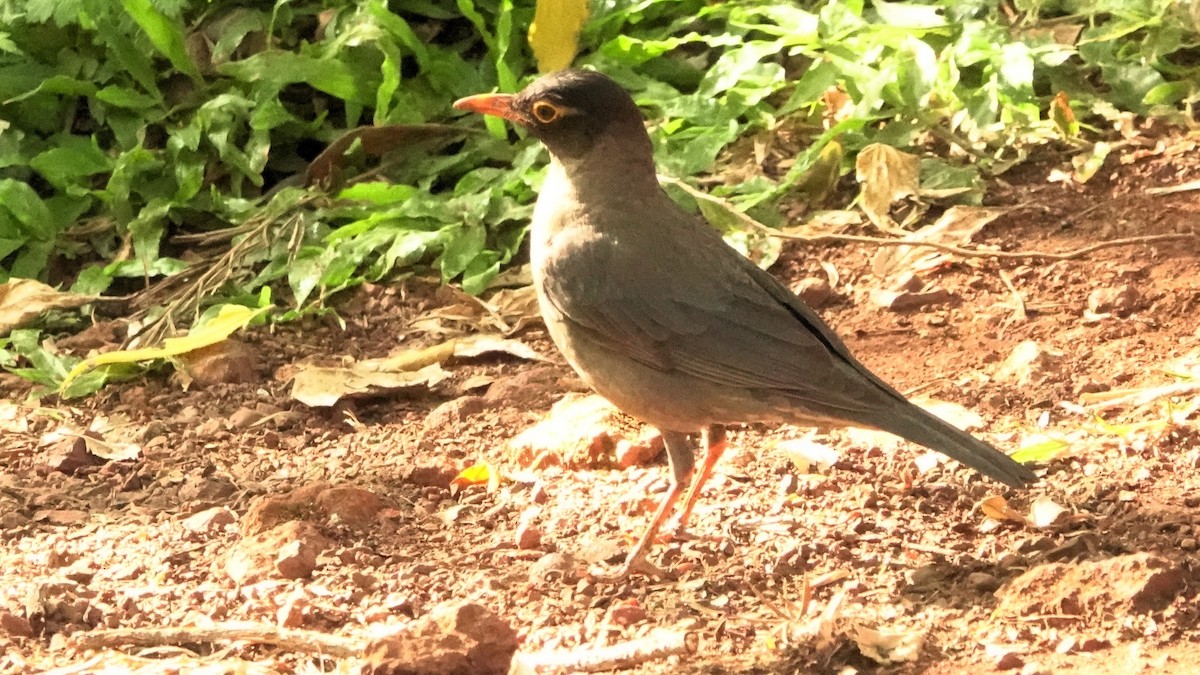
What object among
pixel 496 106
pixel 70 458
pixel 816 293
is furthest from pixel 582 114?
pixel 70 458

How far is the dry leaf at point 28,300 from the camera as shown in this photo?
6586mm

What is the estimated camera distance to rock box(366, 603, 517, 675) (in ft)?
11.4

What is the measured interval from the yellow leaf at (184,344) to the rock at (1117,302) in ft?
10.8

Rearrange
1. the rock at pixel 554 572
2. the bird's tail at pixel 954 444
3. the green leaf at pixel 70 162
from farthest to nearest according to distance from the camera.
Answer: the green leaf at pixel 70 162 → the rock at pixel 554 572 → the bird's tail at pixel 954 444

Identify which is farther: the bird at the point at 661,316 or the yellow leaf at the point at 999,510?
the bird at the point at 661,316

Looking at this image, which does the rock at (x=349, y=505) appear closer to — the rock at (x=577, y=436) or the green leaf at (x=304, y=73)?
the rock at (x=577, y=436)

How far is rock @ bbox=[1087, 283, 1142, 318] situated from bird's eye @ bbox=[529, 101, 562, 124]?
7.12ft

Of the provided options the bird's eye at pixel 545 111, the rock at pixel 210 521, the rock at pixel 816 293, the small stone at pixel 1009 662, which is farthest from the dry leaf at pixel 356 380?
the small stone at pixel 1009 662

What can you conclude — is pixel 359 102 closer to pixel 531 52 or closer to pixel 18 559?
pixel 531 52

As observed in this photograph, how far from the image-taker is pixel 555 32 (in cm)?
753

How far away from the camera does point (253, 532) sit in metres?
4.50

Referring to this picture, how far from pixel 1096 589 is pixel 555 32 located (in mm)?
4509

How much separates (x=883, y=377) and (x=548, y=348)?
1.40m

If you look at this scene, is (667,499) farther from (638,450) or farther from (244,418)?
(244,418)
